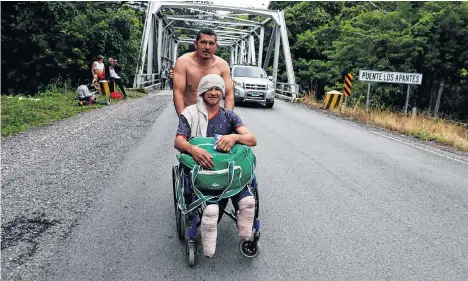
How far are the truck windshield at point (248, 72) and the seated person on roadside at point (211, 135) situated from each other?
15023 millimetres

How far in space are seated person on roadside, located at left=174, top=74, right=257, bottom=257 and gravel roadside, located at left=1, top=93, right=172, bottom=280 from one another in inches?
50.1

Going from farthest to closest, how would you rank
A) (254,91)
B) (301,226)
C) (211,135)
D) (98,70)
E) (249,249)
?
1. (254,91)
2. (98,70)
3. (301,226)
4. (211,135)
5. (249,249)

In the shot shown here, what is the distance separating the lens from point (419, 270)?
3.26 meters

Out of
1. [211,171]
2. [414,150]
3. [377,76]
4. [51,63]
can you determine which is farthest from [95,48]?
[211,171]

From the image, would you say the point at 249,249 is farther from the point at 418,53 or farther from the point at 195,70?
the point at 418,53

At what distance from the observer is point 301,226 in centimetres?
408

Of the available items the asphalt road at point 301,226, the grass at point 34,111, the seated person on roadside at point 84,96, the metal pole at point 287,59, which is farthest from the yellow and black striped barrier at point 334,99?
the asphalt road at point 301,226

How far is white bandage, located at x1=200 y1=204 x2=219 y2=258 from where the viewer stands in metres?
3.04

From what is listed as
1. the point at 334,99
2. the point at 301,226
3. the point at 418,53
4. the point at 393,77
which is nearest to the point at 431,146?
the point at 393,77

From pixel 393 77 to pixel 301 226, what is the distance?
12.0 meters

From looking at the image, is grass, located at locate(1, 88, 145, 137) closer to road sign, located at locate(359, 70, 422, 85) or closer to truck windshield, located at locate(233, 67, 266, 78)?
truck windshield, located at locate(233, 67, 266, 78)

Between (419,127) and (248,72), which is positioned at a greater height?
(248,72)

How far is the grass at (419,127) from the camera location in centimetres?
1095

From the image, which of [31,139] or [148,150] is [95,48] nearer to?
[31,139]
